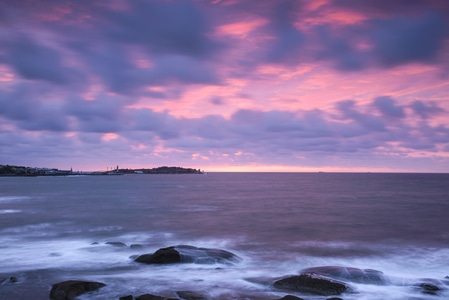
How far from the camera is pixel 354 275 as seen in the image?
47.6 ft

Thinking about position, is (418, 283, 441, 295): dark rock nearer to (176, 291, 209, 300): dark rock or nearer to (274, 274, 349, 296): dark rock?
(274, 274, 349, 296): dark rock

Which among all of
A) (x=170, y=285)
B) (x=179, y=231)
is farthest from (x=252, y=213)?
(x=170, y=285)

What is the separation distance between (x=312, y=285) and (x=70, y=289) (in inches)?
318

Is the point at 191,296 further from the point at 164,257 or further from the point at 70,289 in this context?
the point at 164,257

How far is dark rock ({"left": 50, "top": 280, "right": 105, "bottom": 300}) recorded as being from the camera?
12016mm

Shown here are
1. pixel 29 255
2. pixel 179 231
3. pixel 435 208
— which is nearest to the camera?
pixel 29 255

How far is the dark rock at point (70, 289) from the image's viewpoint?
12.0m

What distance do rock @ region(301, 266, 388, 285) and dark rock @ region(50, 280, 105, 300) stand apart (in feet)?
28.4

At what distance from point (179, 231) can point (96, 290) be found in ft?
51.4

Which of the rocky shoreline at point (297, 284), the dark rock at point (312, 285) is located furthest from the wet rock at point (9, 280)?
the dark rock at point (312, 285)

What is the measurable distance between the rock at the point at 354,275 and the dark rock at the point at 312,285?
4.51ft

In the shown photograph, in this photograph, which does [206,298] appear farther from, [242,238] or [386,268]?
[242,238]

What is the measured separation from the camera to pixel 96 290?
12750 mm

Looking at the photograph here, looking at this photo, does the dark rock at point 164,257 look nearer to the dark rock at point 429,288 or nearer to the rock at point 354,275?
the rock at point 354,275
